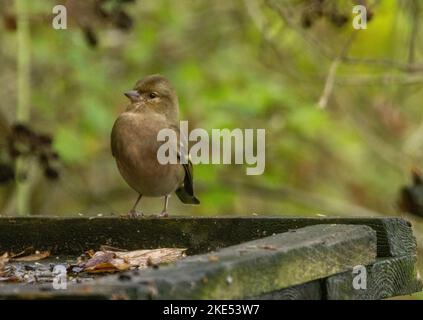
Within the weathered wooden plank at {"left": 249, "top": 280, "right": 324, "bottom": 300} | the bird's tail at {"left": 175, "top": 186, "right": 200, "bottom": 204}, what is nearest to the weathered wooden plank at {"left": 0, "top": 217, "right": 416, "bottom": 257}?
the weathered wooden plank at {"left": 249, "top": 280, "right": 324, "bottom": 300}

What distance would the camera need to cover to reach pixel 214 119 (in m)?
8.43

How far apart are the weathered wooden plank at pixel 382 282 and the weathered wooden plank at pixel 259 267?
48 millimetres

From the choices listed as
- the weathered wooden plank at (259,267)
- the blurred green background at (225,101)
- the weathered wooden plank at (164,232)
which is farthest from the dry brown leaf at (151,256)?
the blurred green background at (225,101)

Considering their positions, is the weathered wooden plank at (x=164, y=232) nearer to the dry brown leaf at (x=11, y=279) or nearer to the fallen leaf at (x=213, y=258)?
the dry brown leaf at (x=11, y=279)

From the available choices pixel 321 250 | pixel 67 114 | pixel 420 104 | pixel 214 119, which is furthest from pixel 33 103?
pixel 321 250

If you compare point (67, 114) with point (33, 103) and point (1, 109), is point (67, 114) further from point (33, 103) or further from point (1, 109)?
point (1, 109)

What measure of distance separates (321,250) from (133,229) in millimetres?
1191

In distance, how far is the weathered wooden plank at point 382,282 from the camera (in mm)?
3555

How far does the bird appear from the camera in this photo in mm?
5691

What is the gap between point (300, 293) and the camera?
135 inches

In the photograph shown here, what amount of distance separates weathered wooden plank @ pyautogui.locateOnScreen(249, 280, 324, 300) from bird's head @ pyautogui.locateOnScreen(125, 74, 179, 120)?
2.55 metres

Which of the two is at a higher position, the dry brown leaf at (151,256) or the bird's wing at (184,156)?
the bird's wing at (184,156)

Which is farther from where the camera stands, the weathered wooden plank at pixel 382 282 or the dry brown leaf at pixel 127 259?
the dry brown leaf at pixel 127 259

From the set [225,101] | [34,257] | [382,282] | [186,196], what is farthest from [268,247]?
[225,101]
